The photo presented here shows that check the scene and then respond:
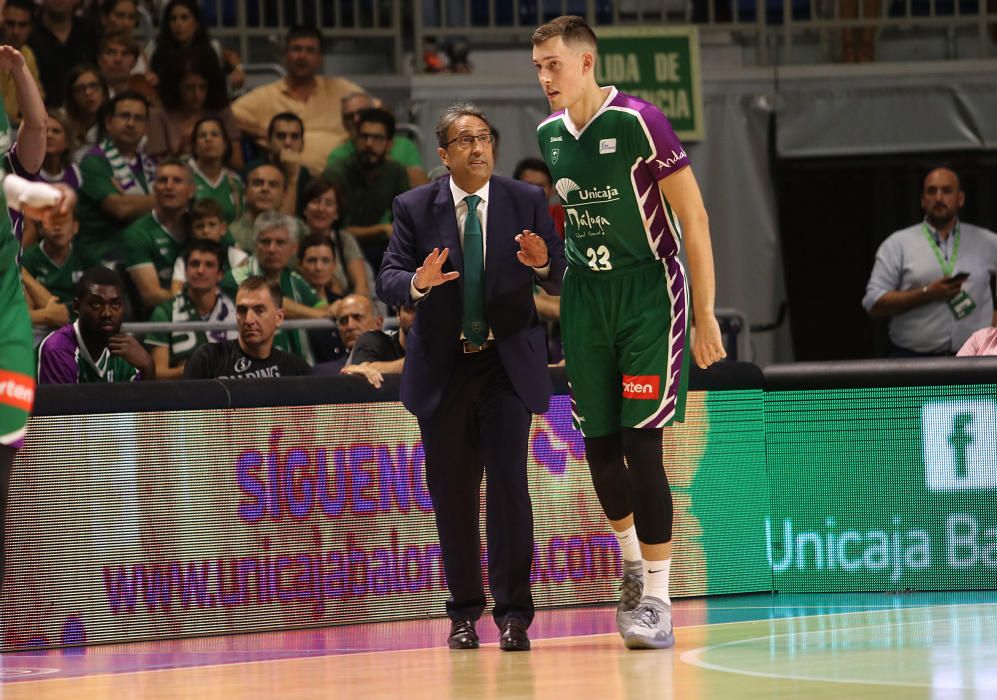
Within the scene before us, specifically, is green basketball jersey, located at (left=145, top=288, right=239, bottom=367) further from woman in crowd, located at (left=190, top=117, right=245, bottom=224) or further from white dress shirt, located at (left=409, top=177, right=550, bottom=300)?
white dress shirt, located at (left=409, top=177, right=550, bottom=300)

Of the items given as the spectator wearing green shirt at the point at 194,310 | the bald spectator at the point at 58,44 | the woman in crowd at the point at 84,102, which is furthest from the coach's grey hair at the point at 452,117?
the bald spectator at the point at 58,44

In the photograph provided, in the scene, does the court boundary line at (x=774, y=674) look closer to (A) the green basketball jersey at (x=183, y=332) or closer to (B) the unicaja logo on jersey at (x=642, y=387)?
(B) the unicaja logo on jersey at (x=642, y=387)

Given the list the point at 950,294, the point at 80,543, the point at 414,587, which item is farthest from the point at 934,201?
the point at 80,543

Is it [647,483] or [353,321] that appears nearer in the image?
[647,483]

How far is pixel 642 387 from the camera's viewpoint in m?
6.33

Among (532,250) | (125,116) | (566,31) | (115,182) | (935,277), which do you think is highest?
A: (125,116)

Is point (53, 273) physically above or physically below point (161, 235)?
below

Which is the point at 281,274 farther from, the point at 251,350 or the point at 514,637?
the point at 514,637

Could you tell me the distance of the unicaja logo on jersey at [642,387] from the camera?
6.32 m

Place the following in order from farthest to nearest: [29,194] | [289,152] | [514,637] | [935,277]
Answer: [289,152] < [935,277] < [514,637] < [29,194]

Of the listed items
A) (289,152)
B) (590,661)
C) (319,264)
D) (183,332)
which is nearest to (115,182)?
(289,152)

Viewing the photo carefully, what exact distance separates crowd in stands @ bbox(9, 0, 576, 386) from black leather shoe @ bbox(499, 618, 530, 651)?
2.27 meters

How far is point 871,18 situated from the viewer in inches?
553

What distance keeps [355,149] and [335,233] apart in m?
0.84
